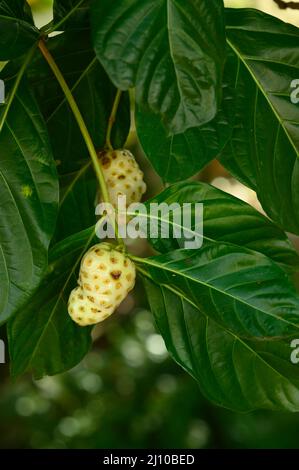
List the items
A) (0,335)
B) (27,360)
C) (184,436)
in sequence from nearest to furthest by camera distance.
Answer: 1. (27,360)
2. (0,335)
3. (184,436)

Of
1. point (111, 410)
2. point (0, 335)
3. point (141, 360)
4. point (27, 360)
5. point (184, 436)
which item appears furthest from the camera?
point (141, 360)

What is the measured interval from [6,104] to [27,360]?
0.29 metres

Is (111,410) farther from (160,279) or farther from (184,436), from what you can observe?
(160,279)

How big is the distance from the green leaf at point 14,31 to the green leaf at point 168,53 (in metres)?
0.12

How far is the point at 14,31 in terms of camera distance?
2.71 ft

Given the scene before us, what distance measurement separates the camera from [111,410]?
2.64 m

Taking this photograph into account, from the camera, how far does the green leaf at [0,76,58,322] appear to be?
80cm

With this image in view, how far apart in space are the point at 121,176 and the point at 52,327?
192 millimetres

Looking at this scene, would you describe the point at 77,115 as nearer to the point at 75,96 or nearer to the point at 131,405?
the point at 75,96

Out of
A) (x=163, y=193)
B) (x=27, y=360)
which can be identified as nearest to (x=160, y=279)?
(x=163, y=193)

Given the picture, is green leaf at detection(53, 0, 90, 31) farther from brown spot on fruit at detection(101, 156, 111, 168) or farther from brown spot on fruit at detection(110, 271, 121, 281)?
brown spot on fruit at detection(110, 271, 121, 281)

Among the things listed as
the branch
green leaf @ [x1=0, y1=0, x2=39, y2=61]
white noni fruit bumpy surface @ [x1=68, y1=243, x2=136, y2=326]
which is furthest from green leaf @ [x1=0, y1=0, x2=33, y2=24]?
the branch

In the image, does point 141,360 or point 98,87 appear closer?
point 98,87

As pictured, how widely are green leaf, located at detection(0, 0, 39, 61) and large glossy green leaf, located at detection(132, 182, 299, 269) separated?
0.68 ft
